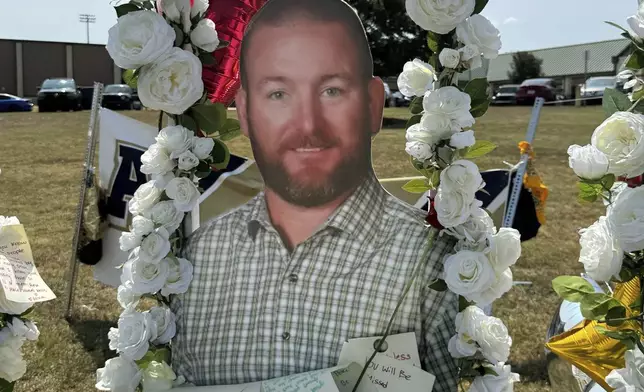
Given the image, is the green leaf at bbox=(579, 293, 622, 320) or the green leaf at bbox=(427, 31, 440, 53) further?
the green leaf at bbox=(427, 31, 440, 53)

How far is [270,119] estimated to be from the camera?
7.09 ft

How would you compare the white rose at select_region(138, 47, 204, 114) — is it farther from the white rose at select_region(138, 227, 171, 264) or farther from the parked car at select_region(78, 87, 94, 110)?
the parked car at select_region(78, 87, 94, 110)

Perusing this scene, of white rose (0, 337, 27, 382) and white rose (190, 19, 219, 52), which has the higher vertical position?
white rose (190, 19, 219, 52)

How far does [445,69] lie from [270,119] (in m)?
0.61

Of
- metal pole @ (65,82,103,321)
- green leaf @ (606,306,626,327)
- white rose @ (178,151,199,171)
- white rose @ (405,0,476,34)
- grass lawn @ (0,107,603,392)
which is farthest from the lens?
metal pole @ (65,82,103,321)

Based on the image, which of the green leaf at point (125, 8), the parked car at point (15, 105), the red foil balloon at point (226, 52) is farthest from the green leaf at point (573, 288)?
the parked car at point (15, 105)

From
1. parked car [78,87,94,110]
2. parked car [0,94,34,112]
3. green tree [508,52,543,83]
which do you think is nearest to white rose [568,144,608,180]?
parked car [78,87,94,110]

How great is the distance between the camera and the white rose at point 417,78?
6.31 feet

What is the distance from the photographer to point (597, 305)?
5.52 ft

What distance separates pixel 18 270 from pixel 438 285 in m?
1.36

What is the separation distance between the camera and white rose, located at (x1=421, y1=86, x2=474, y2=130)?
1.85 m

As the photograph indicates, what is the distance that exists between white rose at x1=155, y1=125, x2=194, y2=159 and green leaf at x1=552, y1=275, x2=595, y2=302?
4.02 feet

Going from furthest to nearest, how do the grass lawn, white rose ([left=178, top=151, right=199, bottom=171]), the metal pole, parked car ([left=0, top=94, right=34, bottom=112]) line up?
parked car ([left=0, top=94, right=34, bottom=112]) < the metal pole < the grass lawn < white rose ([left=178, top=151, right=199, bottom=171])

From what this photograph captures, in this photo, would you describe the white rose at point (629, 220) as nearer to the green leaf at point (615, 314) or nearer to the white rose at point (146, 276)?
the green leaf at point (615, 314)
